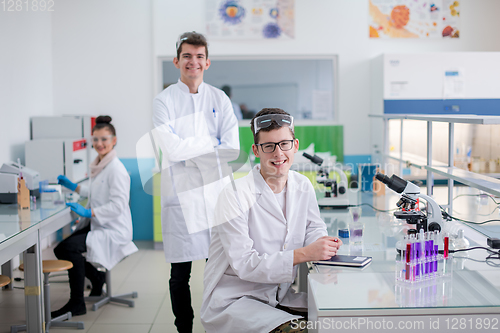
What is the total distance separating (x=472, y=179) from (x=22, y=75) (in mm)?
4057

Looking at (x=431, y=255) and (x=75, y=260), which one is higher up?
(x=431, y=255)

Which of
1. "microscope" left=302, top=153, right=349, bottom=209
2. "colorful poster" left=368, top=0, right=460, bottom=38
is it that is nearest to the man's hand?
"microscope" left=302, top=153, right=349, bottom=209

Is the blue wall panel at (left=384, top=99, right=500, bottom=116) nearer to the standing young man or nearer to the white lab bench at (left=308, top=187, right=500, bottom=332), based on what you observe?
the standing young man

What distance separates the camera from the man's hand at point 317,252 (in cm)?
172

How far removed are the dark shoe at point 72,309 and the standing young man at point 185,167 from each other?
956mm

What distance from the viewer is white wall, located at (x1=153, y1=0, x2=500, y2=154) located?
511cm

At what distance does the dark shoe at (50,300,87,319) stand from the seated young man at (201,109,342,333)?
5.42 ft

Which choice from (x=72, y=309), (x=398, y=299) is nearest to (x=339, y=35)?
(x=72, y=309)

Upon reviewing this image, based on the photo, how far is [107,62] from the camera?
518 cm

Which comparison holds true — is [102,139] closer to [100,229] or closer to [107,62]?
[100,229]

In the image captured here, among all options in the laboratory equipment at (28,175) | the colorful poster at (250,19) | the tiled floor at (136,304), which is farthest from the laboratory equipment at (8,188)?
the colorful poster at (250,19)

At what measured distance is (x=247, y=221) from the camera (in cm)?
186

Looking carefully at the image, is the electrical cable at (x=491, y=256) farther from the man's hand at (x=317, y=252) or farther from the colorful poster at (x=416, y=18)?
the colorful poster at (x=416, y=18)

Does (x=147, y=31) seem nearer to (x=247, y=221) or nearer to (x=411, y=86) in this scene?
(x=411, y=86)
